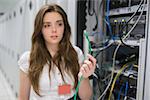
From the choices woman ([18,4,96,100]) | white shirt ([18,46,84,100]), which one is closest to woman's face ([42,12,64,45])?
woman ([18,4,96,100])

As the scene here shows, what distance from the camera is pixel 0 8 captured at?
24.4ft

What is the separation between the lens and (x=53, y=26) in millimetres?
1242

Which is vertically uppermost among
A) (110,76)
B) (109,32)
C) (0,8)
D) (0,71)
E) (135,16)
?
(0,8)

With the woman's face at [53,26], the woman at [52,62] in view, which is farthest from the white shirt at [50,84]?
the woman's face at [53,26]

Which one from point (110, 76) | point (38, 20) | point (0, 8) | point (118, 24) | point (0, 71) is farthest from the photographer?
point (0, 8)

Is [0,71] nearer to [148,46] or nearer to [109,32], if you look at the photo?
[109,32]

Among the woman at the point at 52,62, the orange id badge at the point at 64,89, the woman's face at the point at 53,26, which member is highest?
the woman's face at the point at 53,26

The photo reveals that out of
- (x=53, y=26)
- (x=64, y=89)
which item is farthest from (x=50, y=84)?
(x=53, y=26)

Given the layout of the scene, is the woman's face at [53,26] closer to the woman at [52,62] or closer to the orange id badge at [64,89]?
the woman at [52,62]

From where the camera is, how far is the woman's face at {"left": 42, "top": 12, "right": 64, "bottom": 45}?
4.08 ft

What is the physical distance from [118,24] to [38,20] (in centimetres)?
58

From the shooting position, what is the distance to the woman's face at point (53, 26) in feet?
4.08

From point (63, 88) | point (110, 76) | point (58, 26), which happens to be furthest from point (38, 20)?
point (110, 76)

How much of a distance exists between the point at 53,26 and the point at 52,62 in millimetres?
239
